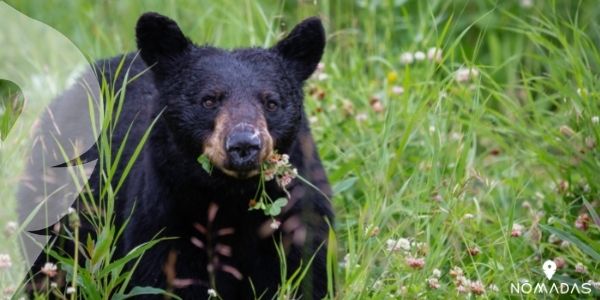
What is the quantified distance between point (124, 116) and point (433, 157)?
5.13ft

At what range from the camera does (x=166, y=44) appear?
531 cm

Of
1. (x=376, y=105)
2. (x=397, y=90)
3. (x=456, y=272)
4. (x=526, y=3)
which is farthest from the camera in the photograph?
(x=526, y=3)

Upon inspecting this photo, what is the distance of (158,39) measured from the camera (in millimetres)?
5305

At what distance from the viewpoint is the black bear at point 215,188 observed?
5023 millimetres

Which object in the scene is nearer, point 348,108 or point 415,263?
point 415,263

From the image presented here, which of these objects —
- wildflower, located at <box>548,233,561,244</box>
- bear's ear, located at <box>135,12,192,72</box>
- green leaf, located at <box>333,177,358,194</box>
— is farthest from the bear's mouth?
wildflower, located at <box>548,233,561,244</box>

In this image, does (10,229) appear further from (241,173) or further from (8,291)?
(241,173)

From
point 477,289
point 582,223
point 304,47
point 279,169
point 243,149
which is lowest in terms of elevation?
point 582,223

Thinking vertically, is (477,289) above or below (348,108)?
below

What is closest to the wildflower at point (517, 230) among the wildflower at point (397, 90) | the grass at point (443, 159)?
the grass at point (443, 159)

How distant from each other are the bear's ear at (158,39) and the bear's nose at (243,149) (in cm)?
78

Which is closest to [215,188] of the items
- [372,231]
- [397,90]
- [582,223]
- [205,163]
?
[205,163]

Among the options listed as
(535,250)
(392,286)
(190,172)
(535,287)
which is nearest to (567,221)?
(535,250)

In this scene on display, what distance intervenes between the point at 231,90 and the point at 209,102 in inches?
4.1
